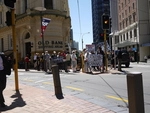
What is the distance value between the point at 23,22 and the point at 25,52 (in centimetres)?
428

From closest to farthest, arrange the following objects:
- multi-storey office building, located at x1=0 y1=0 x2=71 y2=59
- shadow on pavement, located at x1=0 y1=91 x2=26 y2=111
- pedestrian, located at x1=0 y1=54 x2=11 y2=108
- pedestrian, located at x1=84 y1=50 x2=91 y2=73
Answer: shadow on pavement, located at x1=0 y1=91 x2=26 y2=111 → pedestrian, located at x1=0 y1=54 x2=11 y2=108 → pedestrian, located at x1=84 y1=50 x2=91 y2=73 → multi-storey office building, located at x1=0 y1=0 x2=71 y2=59

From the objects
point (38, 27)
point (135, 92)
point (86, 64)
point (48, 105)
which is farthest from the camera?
point (38, 27)

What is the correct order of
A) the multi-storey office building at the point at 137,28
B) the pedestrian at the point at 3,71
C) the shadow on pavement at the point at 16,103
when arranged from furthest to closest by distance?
1. the multi-storey office building at the point at 137,28
2. the pedestrian at the point at 3,71
3. the shadow on pavement at the point at 16,103

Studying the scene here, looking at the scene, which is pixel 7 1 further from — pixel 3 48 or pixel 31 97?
pixel 3 48

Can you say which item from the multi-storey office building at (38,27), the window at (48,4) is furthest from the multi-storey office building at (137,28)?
the window at (48,4)

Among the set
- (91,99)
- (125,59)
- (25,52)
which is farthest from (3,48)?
(91,99)

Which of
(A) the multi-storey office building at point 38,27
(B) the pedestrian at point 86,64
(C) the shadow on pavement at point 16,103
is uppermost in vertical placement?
(A) the multi-storey office building at point 38,27

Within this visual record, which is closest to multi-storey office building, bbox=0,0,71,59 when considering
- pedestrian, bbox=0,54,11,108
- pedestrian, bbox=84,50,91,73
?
pedestrian, bbox=84,50,91,73

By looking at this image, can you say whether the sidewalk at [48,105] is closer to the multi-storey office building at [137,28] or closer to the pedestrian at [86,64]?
the pedestrian at [86,64]

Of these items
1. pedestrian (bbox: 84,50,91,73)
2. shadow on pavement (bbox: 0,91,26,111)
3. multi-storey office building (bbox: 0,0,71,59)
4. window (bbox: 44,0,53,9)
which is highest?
window (bbox: 44,0,53,9)

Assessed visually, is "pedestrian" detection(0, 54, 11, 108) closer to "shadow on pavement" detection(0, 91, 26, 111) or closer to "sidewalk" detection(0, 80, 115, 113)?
"shadow on pavement" detection(0, 91, 26, 111)

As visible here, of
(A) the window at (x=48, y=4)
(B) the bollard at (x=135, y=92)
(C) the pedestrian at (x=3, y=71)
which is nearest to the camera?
(B) the bollard at (x=135, y=92)

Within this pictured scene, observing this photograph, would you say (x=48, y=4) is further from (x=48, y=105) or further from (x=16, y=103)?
(x=48, y=105)

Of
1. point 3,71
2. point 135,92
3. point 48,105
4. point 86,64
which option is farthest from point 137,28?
point 135,92
